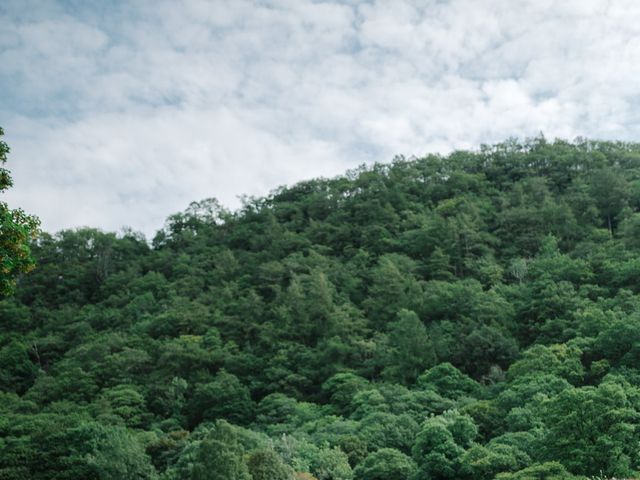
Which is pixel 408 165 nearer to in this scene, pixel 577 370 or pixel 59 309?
pixel 59 309

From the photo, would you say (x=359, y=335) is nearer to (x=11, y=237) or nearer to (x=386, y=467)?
(x=386, y=467)

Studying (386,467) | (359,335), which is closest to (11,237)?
(386,467)

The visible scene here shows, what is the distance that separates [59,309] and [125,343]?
18.5 metres

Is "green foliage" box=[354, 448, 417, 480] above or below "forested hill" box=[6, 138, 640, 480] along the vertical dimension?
below

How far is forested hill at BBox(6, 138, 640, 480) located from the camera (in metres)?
25.2

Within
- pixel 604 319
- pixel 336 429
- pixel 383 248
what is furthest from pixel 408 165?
pixel 336 429

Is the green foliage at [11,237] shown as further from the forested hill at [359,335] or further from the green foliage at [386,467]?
the green foliage at [386,467]

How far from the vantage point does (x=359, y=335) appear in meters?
43.7

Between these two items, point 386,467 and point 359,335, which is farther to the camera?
point 359,335

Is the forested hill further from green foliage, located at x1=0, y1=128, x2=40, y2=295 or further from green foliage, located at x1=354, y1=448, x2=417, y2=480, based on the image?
green foliage, located at x1=0, y1=128, x2=40, y2=295

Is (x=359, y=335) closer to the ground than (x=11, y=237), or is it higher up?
higher up

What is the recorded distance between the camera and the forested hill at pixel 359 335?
82.8 ft

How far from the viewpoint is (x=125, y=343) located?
46.1 meters

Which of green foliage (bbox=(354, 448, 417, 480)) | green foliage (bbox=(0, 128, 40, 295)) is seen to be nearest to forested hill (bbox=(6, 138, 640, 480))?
green foliage (bbox=(354, 448, 417, 480))
